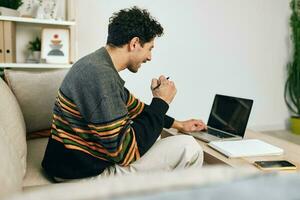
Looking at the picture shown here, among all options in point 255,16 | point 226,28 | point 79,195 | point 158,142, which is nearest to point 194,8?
point 226,28

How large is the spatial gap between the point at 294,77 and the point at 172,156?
2583 millimetres

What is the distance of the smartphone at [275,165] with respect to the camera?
1.08 m

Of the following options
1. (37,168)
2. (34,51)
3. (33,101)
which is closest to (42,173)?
(37,168)

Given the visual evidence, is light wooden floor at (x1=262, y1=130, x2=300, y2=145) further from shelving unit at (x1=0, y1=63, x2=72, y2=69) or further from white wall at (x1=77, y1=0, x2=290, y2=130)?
shelving unit at (x1=0, y1=63, x2=72, y2=69)

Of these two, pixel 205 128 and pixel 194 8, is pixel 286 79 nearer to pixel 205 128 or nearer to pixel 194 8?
pixel 194 8

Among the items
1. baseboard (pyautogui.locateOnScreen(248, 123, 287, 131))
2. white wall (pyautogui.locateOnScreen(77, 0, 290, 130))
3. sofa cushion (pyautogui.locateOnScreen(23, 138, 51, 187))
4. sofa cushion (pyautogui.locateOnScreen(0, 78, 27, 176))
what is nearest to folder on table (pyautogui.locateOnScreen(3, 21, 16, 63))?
white wall (pyautogui.locateOnScreen(77, 0, 290, 130))

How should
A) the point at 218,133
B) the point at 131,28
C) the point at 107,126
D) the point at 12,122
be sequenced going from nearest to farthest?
the point at 107,126, the point at 12,122, the point at 131,28, the point at 218,133

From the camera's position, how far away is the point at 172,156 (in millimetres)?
1231

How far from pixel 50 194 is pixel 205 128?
1.43 metres

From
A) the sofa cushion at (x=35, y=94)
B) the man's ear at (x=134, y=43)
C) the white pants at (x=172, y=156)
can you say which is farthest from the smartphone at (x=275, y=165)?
the sofa cushion at (x=35, y=94)

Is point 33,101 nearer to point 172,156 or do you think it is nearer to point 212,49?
point 172,156

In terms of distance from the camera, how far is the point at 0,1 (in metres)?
2.20

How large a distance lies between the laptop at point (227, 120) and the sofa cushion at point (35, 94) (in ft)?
2.61

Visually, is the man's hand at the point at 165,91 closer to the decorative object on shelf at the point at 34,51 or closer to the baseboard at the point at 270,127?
the decorative object on shelf at the point at 34,51
